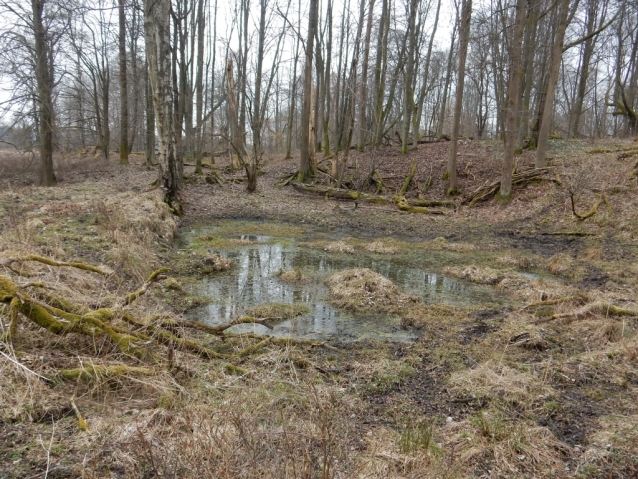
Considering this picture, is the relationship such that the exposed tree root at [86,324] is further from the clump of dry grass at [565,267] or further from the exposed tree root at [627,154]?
the exposed tree root at [627,154]

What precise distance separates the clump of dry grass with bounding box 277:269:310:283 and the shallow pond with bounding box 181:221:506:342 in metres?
0.10

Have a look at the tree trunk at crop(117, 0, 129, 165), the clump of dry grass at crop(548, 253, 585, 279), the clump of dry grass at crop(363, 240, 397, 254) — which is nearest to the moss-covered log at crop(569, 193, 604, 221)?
the clump of dry grass at crop(548, 253, 585, 279)

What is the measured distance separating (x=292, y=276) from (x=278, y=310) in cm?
168

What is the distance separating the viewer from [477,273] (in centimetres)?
869

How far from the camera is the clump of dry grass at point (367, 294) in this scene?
6.98 meters

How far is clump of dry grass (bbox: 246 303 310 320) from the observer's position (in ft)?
21.3

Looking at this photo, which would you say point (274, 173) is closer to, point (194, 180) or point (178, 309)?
point (194, 180)

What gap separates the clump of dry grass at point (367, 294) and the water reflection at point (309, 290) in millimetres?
222

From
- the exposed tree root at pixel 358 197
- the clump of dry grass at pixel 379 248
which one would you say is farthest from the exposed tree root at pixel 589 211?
the clump of dry grass at pixel 379 248

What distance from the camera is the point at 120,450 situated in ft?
8.11

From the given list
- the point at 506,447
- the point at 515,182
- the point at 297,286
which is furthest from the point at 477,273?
the point at 515,182

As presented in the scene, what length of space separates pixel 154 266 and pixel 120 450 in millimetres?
5785

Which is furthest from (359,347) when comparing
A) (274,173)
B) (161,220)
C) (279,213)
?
(274,173)

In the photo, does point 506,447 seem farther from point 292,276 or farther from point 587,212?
point 587,212
